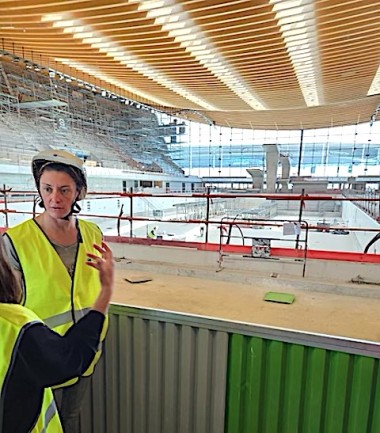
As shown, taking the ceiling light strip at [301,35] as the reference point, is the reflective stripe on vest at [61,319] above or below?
below

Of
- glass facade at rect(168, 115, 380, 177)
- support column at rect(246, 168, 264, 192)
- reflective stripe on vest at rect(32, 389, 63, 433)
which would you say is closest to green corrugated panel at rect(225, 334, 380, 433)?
reflective stripe on vest at rect(32, 389, 63, 433)

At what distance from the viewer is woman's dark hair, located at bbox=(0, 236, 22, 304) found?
0.70 metres

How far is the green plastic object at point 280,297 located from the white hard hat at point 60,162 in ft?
3.42

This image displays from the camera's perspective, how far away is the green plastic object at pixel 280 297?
5.34 ft

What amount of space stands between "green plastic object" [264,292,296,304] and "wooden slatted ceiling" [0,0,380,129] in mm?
3792

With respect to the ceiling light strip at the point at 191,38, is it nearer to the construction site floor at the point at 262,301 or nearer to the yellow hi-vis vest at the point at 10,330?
the construction site floor at the point at 262,301

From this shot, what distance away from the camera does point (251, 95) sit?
916 cm

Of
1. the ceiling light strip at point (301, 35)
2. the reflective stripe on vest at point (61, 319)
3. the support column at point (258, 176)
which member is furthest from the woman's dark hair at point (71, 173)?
the support column at point (258, 176)

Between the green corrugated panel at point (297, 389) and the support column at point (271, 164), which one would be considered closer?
the green corrugated panel at point (297, 389)

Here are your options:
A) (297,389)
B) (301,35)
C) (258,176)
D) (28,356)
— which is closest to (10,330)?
(28,356)

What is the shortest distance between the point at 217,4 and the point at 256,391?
172 inches

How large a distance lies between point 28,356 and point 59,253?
517 millimetres

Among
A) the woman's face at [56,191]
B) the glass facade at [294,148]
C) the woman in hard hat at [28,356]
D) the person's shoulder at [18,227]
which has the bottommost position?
the woman in hard hat at [28,356]

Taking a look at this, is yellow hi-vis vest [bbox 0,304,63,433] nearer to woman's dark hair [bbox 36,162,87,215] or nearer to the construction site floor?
woman's dark hair [bbox 36,162,87,215]
